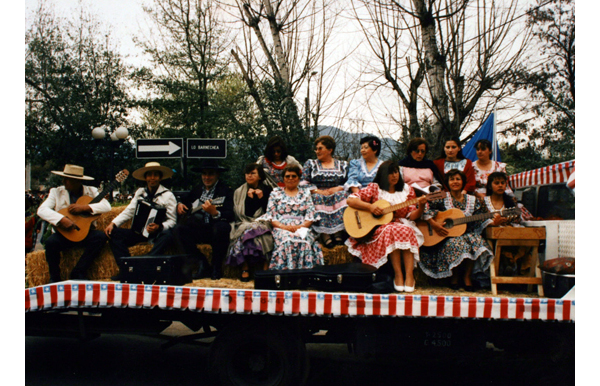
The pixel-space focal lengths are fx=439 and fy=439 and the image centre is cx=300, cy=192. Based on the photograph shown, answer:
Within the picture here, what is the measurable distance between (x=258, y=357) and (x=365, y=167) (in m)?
2.96

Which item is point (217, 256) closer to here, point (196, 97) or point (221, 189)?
point (221, 189)

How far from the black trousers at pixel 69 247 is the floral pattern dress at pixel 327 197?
2.47m

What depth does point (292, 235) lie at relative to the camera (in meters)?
4.68

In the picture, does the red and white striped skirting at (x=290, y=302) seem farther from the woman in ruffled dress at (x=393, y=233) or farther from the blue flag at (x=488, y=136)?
the blue flag at (x=488, y=136)

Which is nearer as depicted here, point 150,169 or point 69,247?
point 69,247

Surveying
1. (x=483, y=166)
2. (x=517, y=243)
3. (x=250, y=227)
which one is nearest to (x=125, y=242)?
(x=250, y=227)

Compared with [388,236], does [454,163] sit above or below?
above

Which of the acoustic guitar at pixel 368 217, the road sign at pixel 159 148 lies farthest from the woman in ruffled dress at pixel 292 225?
the road sign at pixel 159 148

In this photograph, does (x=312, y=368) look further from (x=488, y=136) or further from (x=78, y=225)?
(x=488, y=136)

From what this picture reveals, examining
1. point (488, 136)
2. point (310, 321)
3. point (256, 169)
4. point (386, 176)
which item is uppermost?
point (488, 136)

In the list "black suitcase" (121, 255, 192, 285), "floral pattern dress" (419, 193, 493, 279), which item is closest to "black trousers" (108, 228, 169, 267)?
"black suitcase" (121, 255, 192, 285)

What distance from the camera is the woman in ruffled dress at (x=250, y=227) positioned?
4.62m

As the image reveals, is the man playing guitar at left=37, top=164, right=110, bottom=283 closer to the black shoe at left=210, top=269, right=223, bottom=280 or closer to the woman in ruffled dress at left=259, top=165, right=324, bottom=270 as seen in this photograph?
the black shoe at left=210, top=269, right=223, bottom=280

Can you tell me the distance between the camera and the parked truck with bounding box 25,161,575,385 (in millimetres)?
3350
